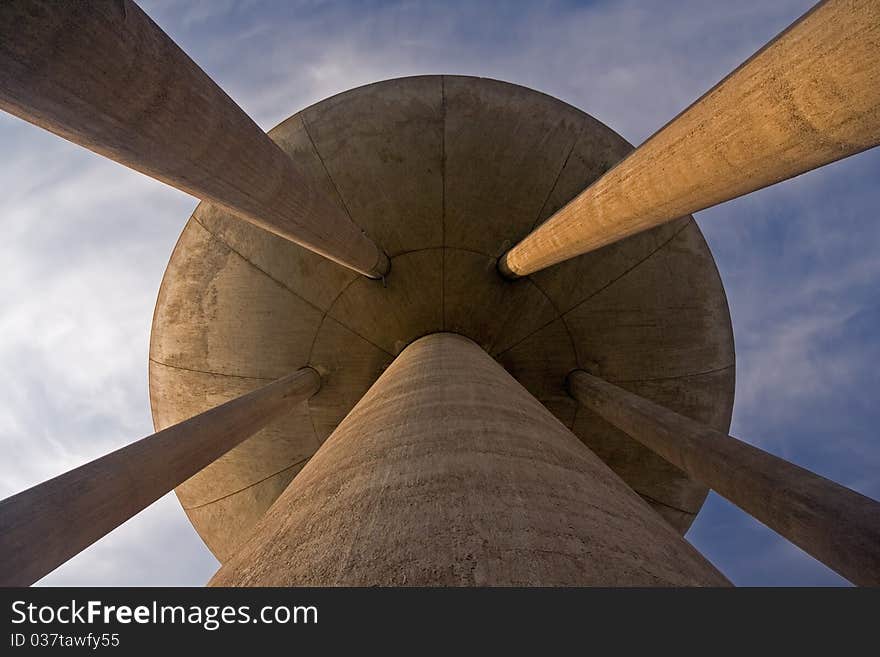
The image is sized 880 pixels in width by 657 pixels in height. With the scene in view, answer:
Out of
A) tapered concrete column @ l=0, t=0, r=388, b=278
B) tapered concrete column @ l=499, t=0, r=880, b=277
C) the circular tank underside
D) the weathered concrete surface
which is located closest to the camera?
the weathered concrete surface

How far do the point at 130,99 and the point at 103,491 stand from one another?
18.6ft

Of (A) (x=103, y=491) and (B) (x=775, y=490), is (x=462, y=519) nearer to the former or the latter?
(A) (x=103, y=491)

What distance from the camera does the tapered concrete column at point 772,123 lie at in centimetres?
410

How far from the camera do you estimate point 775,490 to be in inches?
340

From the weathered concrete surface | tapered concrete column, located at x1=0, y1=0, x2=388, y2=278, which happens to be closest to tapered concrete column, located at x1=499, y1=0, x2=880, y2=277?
the weathered concrete surface

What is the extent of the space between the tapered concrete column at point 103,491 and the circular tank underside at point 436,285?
336cm

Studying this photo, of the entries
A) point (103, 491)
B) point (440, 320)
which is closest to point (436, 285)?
point (440, 320)

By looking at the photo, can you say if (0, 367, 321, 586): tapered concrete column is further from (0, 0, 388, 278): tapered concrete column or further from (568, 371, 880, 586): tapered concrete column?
(568, 371, 880, 586): tapered concrete column

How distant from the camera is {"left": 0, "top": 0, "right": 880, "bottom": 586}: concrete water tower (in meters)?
3.28

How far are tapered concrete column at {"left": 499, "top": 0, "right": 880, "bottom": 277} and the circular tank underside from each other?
6.49 meters

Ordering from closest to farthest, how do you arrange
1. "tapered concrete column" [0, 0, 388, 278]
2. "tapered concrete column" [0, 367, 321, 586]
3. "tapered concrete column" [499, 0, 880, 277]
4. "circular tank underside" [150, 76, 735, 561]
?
1. "tapered concrete column" [0, 0, 388, 278]
2. "tapered concrete column" [499, 0, 880, 277]
3. "tapered concrete column" [0, 367, 321, 586]
4. "circular tank underside" [150, 76, 735, 561]

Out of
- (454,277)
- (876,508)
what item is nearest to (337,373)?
(454,277)

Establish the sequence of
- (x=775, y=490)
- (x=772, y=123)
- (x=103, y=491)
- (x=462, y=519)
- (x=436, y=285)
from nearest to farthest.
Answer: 1. (x=462, y=519)
2. (x=772, y=123)
3. (x=103, y=491)
4. (x=775, y=490)
5. (x=436, y=285)

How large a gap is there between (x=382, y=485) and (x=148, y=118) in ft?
13.1
